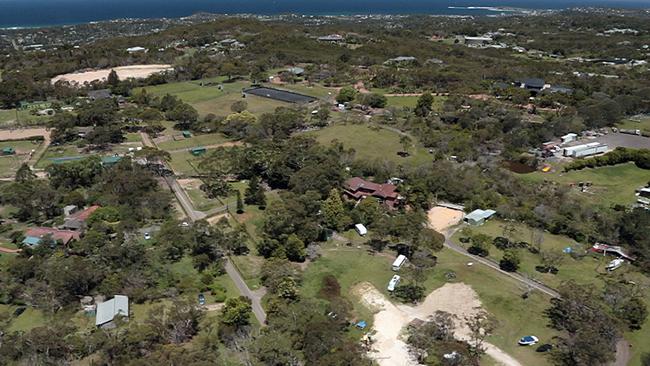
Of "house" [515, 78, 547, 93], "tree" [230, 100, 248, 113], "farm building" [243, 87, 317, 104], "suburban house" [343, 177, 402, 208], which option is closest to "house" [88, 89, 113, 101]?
"farm building" [243, 87, 317, 104]

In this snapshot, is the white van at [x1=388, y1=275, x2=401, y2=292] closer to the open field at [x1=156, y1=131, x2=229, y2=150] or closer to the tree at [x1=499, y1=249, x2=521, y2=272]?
the tree at [x1=499, y1=249, x2=521, y2=272]

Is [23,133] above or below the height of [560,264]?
above

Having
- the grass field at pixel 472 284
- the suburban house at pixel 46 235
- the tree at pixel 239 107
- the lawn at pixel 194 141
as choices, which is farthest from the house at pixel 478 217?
the tree at pixel 239 107

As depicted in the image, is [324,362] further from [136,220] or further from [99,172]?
[99,172]

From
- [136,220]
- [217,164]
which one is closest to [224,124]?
[217,164]

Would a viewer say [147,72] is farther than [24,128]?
Yes

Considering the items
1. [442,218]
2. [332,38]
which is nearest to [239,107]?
[442,218]

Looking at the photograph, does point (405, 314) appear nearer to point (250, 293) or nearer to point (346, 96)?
point (250, 293)
